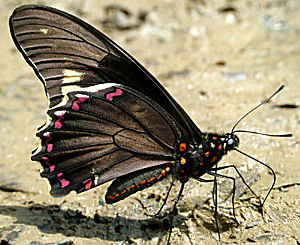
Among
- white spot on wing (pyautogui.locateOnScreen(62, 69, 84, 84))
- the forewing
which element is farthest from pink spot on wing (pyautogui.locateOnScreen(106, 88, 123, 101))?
white spot on wing (pyautogui.locateOnScreen(62, 69, 84, 84))

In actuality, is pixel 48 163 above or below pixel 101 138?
below

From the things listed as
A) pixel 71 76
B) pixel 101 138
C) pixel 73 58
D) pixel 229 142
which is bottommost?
pixel 229 142

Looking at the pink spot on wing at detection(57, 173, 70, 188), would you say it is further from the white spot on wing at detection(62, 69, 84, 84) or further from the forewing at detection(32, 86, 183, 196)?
the white spot on wing at detection(62, 69, 84, 84)

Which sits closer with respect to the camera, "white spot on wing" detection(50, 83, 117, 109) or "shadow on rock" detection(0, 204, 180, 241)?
"white spot on wing" detection(50, 83, 117, 109)

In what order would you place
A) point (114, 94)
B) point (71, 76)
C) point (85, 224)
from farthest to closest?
point (85, 224) < point (71, 76) < point (114, 94)

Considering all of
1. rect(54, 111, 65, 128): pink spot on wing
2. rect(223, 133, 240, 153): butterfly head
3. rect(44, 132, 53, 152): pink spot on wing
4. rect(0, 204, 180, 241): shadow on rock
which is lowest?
rect(0, 204, 180, 241): shadow on rock

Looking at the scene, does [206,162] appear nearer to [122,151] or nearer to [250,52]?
[122,151]

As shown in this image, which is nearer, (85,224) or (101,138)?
(101,138)

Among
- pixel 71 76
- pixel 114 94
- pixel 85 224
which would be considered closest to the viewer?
pixel 114 94

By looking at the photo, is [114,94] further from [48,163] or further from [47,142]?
[48,163]

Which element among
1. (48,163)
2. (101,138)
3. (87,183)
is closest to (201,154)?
(101,138)
